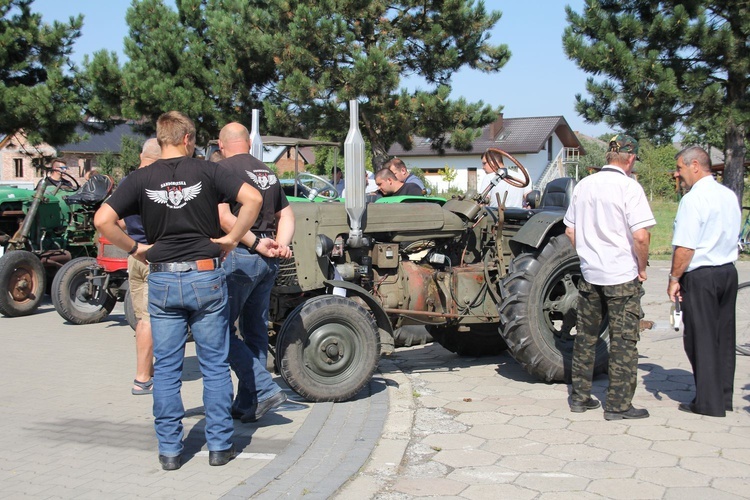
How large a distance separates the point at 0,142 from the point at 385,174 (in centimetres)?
1354

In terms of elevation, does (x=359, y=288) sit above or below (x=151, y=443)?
above

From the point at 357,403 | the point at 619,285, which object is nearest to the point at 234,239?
the point at 357,403

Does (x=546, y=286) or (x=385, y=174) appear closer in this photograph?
(x=546, y=286)

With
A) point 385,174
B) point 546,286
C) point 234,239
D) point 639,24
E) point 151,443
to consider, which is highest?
point 639,24

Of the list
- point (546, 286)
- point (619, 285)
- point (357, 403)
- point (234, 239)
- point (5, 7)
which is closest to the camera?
point (234, 239)

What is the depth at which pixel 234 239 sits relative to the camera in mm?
4543

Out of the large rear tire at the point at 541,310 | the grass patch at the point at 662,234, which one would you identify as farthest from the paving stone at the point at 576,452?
the grass patch at the point at 662,234

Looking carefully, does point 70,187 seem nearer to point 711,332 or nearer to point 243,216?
point 243,216

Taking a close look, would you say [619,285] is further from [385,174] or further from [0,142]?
[0,142]

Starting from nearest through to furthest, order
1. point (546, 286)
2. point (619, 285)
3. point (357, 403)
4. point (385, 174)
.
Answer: point (619, 285) < point (357, 403) < point (546, 286) < point (385, 174)

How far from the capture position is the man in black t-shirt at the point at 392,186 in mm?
8273

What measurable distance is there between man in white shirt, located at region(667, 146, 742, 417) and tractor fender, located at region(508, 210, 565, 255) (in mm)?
1113

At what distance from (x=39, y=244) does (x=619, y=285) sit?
8.75 metres

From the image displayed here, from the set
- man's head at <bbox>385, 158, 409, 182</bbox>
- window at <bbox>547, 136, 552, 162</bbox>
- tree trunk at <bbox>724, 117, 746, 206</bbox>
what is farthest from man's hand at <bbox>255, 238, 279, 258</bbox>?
window at <bbox>547, 136, 552, 162</bbox>
